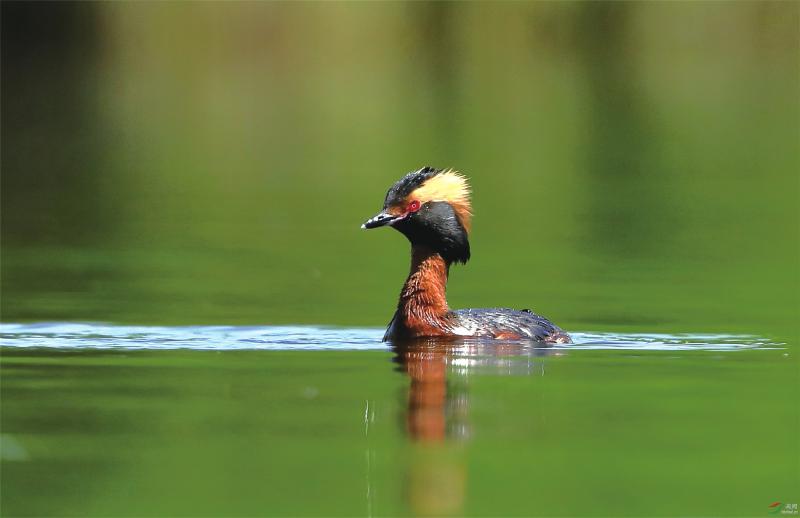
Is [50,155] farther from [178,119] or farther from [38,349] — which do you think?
[38,349]

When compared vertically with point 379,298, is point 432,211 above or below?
above

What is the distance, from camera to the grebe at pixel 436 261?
14.0 meters

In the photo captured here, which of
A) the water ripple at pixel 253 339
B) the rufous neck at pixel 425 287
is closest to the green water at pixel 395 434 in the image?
the water ripple at pixel 253 339

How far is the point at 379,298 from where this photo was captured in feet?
56.4

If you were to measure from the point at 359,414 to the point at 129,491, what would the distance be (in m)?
2.27

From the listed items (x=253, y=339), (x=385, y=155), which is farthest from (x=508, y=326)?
(x=385, y=155)

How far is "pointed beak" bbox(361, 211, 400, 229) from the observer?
13883 mm

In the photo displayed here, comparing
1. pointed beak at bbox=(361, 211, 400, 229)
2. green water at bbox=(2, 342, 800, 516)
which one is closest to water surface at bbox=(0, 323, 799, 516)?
green water at bbox=(2, 342, 800, 516)

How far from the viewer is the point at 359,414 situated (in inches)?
419

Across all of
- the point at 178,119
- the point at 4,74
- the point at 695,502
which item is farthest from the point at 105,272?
the point at 4,74

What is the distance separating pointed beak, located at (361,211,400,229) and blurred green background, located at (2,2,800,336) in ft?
5.34

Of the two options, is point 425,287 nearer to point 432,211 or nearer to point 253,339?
point 432,211

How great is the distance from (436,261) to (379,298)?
2816mm

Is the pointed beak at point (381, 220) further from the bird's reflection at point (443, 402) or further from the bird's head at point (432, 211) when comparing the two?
the bird's reflection at point (443, 402)
